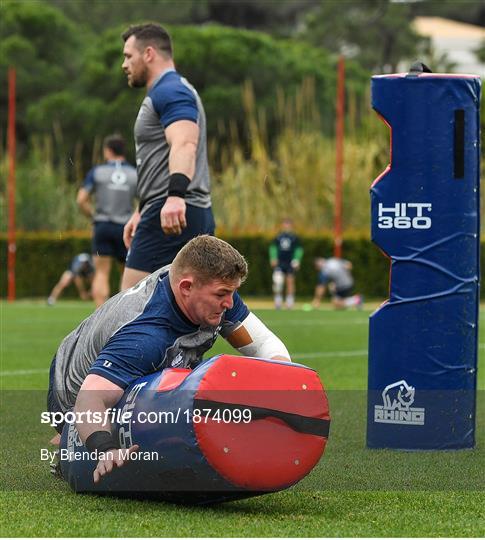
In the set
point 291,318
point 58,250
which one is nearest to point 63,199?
point 58,250

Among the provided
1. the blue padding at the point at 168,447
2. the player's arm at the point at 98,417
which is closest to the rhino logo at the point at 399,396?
the blue padding at the point at 168,447

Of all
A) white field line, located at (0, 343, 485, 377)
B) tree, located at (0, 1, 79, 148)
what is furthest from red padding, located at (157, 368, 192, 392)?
tree, located at (0, 1, 79, 148)

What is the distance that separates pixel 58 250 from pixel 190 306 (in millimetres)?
23114

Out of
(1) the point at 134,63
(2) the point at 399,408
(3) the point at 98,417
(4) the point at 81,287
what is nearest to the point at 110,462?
(3) the point at 98,417

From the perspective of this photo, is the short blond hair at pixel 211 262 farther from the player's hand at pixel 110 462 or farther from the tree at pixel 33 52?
the tree at pixel 33 52

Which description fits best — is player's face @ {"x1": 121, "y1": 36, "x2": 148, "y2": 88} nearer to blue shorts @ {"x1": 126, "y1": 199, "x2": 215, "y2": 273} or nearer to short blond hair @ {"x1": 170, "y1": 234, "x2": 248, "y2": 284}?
blue shorts @ {"x1": 126, "y1": 199, "x2": 215, "y2": 273}

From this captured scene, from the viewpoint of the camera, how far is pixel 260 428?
4574mm

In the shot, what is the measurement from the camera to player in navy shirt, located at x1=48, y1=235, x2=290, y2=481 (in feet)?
→ 15.5

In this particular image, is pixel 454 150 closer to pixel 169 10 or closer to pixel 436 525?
pixel 436 525

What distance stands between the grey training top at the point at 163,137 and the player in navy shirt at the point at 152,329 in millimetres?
1950

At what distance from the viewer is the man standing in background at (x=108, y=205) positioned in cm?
1360

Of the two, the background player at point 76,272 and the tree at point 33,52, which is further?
the tree at point 33,52

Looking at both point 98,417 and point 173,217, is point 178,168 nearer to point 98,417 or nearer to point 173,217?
point 173,217

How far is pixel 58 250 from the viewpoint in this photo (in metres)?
27.8
